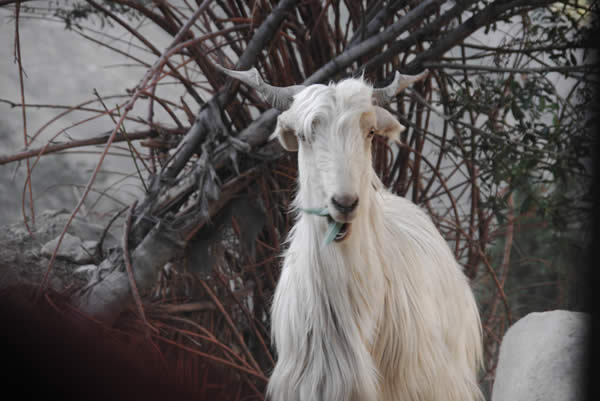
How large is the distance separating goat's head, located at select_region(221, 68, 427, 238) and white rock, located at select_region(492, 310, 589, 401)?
375 mm

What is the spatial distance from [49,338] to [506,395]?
3.08ft

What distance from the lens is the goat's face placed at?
0.69 metres

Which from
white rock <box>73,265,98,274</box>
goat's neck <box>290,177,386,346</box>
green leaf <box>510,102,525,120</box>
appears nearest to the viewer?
goat's neck <box>290,177,386,346</box>

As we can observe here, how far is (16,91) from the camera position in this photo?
1.45m

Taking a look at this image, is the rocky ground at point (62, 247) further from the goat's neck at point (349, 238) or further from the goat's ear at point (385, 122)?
the goat's ear at point (385, 122)

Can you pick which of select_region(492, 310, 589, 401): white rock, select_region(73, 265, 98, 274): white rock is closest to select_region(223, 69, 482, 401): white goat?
select_region(492, 310, 589, 401): white rock

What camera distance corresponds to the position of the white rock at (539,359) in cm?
81

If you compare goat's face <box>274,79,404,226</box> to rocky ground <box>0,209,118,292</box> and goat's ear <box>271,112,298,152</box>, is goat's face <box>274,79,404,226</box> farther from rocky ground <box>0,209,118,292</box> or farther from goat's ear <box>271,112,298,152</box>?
rocky ground <box>0,209,118,292</box>

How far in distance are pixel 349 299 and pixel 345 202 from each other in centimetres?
20

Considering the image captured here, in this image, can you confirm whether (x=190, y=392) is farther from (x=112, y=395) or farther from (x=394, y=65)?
(x=394, y=65)

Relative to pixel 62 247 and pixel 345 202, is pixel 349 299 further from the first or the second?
pixel 62 247

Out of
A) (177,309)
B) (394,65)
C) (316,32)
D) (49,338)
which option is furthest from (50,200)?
(49,338)

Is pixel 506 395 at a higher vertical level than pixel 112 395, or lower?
lower

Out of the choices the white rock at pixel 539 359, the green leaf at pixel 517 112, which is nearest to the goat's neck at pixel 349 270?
the white rock at pixel 539 359
